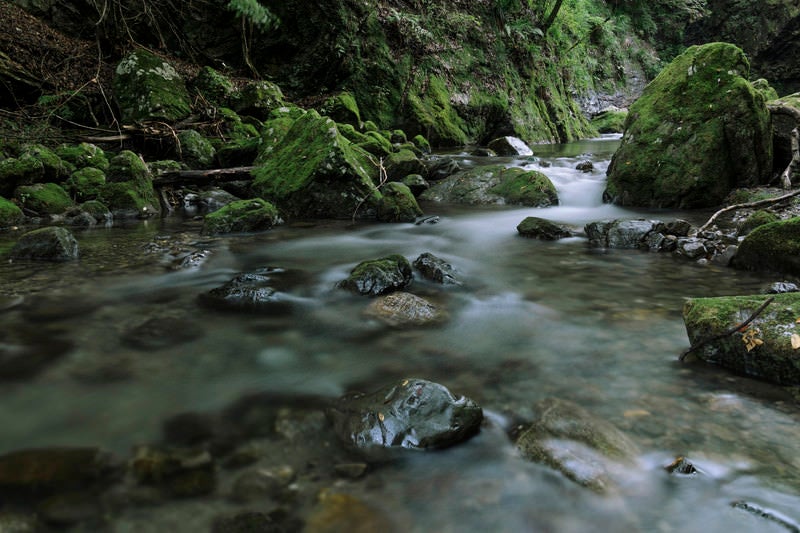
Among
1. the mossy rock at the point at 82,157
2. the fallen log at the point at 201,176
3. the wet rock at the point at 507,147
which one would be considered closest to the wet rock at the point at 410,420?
the fallen log at the point at 201,176

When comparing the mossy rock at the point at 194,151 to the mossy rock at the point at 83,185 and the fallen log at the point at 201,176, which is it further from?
the mossy rock at the point at 83,185

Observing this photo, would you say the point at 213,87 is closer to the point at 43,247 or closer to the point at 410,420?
the point at 43,247

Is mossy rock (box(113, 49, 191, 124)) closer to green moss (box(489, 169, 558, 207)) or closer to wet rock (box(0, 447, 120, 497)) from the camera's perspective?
green moss (box(489, 169, 558, 207))

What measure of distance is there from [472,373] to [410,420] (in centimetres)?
77

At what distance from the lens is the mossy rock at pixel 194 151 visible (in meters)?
8.79

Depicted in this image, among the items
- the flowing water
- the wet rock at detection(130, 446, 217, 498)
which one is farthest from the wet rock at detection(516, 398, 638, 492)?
the wet rock at detection(130, 446, 217, 498)

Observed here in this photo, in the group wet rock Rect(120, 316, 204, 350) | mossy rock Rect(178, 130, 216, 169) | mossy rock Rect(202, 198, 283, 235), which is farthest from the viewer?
mossy rock Rect(178, 130, 216, 169)

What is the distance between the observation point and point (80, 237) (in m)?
5.68

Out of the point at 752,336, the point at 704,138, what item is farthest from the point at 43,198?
the point at 704,138

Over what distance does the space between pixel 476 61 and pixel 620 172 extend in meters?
11.4

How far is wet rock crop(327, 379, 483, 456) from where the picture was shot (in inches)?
80.0

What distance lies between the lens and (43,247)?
464 cm

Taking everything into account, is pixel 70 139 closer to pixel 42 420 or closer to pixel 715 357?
pixel 42 420

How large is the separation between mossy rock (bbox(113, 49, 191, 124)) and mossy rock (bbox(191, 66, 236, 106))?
79cm
